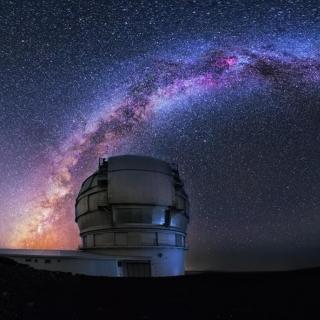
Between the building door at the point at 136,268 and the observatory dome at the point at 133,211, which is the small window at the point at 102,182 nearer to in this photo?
the observatory dome at the point at 133,211

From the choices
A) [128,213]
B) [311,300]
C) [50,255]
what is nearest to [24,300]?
[311,300]

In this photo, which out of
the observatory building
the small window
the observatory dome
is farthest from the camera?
the small window

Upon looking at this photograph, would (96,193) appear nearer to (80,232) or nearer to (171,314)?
(80,232)

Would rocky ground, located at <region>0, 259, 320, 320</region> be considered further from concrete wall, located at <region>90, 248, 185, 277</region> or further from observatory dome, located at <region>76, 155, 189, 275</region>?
concrete wall, located at <region>90, 248, 185, 277</region>

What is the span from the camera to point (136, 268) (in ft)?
87.0


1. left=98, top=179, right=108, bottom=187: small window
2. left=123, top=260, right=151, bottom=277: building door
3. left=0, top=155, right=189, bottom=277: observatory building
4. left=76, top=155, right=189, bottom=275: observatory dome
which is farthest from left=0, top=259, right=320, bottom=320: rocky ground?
left=98, top=179, right=108, bottom=187: small window

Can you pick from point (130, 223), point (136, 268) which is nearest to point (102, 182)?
point (130, 223)

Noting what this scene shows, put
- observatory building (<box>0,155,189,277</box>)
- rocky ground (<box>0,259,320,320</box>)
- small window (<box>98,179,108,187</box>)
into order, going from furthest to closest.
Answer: small window (<box>98,179,108,187</box>), observatory building (<box>0,155,189,277</box>), rocky ground (<box>0,259,320,320</box>)

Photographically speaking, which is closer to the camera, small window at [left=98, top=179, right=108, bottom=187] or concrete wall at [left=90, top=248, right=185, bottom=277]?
concrete wall at [left=90, top=248, right=185, bottom=277]

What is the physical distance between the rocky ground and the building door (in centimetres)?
1187

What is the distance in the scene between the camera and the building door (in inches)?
1035

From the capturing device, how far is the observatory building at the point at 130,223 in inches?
1027

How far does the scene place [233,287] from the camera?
40.4ft

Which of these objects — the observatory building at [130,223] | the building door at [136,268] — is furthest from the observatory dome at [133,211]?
the building door at [136,268]
